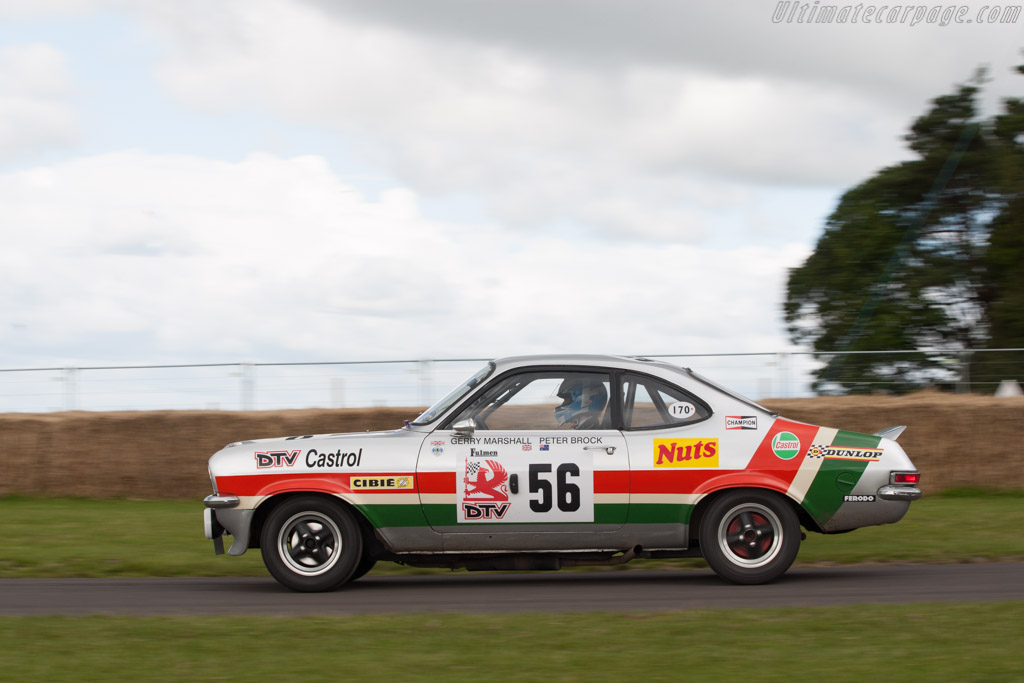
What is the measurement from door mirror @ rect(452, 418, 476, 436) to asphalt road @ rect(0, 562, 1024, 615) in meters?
1.16

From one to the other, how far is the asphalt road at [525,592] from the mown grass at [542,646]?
1.70ft

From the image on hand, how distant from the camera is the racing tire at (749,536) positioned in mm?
7980

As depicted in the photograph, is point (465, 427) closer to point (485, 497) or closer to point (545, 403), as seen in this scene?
point (485, 497)

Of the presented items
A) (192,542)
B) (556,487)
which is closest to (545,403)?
(556,487)

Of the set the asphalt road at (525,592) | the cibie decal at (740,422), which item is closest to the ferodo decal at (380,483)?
the asphalt road at (525,592)

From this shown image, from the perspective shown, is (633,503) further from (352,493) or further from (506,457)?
(352,493)

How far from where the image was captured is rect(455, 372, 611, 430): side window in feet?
26.6

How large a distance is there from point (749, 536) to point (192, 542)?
5.68m

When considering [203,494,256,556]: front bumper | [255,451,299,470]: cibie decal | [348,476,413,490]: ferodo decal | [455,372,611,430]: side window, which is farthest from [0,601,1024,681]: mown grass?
[455,372,611,430]: side window

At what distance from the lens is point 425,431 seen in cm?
814

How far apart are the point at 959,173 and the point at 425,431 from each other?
17342mm

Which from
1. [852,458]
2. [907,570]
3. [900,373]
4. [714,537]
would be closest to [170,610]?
[714,537]

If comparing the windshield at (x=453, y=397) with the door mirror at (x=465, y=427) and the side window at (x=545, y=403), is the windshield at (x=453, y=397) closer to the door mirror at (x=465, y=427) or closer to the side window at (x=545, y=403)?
the side window at (x=545, y=403)

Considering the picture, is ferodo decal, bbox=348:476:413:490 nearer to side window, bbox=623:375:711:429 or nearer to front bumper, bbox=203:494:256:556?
front bumper, bbox=203:494:256:556
